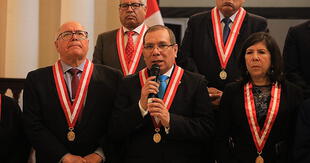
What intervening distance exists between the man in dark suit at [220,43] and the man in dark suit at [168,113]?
0.52 metres

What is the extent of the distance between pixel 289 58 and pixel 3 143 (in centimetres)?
240

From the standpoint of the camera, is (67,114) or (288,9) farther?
(288,9)

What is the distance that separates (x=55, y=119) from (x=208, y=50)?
1392 mm

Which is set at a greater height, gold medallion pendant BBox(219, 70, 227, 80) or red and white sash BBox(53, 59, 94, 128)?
gold medallion pendant BBox(219, 70, 227, 80)

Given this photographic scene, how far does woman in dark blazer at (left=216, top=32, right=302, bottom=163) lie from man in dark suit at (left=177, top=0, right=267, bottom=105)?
17.9 inches

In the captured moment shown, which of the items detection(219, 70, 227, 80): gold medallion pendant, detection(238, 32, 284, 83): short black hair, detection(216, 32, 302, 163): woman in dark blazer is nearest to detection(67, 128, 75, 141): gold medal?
detection(216, 32, 302, 163): woman in dark blazer

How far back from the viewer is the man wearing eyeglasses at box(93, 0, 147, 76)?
4.41 metres

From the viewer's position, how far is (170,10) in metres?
7.62

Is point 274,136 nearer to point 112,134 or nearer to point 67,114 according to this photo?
point 112,134

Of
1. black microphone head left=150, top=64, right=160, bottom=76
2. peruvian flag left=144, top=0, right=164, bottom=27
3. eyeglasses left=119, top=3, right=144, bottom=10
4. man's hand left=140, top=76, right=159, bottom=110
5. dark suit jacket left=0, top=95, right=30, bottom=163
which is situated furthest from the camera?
peruvian flag left=144, top=0, right=164, bottom=27

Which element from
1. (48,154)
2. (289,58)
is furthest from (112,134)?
(289,58)

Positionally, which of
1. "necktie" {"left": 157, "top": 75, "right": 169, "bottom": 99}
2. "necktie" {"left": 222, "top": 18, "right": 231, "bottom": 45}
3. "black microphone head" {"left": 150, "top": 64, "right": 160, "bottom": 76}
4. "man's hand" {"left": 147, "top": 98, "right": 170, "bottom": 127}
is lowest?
"man's hand" {"left": 147, "top": 98, "right": 170, "bottom": 127}

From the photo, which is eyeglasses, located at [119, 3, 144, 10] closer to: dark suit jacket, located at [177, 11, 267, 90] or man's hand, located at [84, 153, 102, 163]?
dark suit jacket, located at [177, 11, 267, 90]

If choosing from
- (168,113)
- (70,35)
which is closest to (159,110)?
(168,113)
